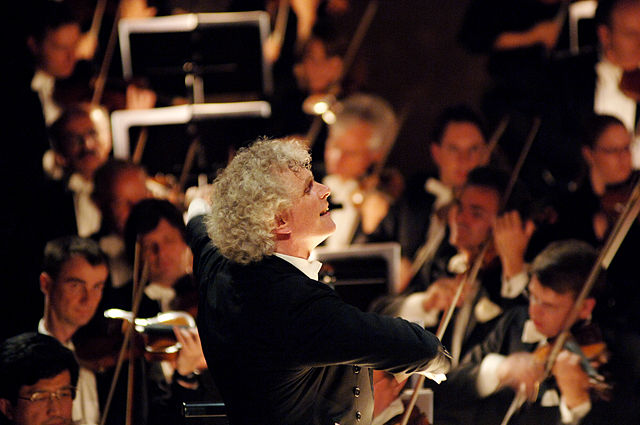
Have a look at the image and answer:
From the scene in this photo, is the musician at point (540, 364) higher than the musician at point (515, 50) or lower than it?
lower

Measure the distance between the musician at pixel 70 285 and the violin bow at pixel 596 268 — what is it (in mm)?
1475

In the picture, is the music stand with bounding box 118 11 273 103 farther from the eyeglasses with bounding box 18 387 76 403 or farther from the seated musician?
the eyeglasses with bounding box 18 387 76 403

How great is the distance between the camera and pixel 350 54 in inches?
205

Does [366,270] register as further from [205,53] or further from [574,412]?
[205,53]

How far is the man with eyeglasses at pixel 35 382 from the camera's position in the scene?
2.69 metres

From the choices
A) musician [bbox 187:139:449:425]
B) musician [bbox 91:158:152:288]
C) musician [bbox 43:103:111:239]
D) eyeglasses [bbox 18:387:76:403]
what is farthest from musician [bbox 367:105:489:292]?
musician [bbox 187:139:449:425]

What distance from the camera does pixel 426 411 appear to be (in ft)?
8.82

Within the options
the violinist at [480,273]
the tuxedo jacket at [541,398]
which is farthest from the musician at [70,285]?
the tuxedo jacket at [541,398]

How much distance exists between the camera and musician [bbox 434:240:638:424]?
2902 mm

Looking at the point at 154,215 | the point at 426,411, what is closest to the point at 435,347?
the point at 426,411

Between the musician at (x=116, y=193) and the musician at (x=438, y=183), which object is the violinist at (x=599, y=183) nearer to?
the musician at (x=438, y=183)

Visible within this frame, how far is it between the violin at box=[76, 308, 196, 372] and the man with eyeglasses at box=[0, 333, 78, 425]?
0.15 m

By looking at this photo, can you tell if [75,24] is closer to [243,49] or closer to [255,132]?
[243,49]

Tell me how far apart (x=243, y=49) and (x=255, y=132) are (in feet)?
1.44
